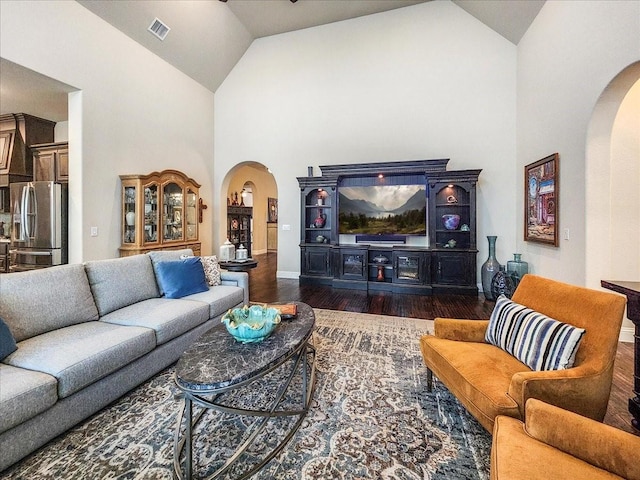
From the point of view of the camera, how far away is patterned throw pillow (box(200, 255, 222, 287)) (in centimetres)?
355

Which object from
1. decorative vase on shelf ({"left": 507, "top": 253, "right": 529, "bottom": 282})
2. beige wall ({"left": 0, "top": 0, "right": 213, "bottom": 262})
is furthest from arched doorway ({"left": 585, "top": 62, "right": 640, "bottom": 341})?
beige wall ({"left": 0, "top": 0, "right": 213, "bottom": 262})

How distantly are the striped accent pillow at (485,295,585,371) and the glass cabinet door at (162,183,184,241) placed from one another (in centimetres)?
522

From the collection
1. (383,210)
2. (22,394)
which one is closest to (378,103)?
(383,210)

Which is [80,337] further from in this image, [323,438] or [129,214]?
[129,214]

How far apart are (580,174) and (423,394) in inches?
124

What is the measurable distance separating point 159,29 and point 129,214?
323 centimetres

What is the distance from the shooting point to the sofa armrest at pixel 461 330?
2.15m

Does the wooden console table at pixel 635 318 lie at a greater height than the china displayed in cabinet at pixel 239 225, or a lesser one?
lesser

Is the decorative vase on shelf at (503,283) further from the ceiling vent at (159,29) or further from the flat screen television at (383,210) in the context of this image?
the ceiling vent at (159,29)

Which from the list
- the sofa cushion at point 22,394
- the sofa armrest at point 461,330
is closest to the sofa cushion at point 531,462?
the sofa armrest at point 461,330

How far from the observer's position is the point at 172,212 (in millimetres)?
5531

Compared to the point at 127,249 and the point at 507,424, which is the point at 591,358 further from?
the point at 127,249

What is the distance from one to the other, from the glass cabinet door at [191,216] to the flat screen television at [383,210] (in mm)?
3031

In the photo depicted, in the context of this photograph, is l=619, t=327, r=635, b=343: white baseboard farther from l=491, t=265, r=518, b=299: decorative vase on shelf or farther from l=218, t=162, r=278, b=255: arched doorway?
l=218, t=162, r=278, b=255: arched doorway
